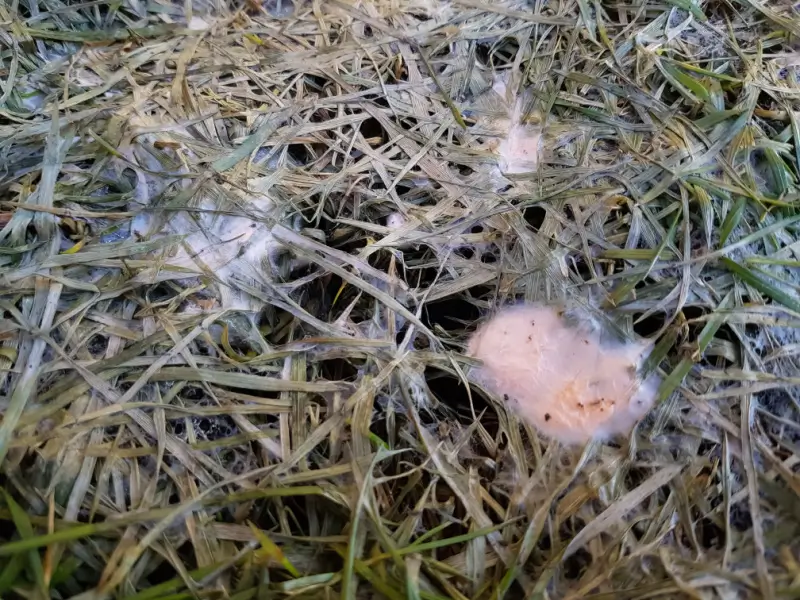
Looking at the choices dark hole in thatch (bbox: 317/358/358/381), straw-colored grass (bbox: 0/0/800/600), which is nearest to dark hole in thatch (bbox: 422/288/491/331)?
straw-colored grass (bbox: 0/0/800/600)

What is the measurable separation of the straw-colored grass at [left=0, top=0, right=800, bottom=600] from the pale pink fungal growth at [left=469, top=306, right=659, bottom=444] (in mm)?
23

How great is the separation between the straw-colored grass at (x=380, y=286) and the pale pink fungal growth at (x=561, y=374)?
23 millimetres

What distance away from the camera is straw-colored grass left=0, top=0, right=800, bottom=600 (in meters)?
0.68

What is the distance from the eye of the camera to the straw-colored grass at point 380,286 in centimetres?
68

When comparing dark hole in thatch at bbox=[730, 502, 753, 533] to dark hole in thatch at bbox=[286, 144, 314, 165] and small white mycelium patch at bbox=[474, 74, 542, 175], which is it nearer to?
small white mycelium patch at bbox=[474, 74, 542, 175]

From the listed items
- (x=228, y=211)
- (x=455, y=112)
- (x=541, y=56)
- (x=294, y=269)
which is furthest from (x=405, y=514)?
(x=541, y=56)

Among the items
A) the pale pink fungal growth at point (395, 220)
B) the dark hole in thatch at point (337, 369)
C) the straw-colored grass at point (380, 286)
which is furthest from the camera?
the pale pink fungal growth at point (395, 220)

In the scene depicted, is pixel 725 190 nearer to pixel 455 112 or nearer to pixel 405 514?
pixel 455 112

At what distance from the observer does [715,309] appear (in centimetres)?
80

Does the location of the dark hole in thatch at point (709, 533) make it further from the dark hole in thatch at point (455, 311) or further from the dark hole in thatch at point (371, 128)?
the dark hole in thatch at point (371, 128)

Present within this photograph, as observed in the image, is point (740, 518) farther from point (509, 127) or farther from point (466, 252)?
point (509, 127)

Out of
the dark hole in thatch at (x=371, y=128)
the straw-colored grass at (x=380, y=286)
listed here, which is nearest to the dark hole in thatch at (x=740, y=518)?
the straw-colored grass at (x=380, y=286)

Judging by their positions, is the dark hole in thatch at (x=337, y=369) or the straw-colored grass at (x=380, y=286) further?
the dark hole in thatch at (x=337, y=369)

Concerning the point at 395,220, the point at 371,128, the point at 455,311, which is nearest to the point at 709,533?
the point at 455,311
